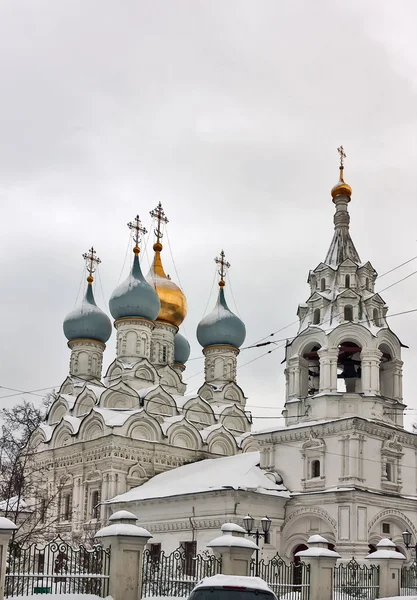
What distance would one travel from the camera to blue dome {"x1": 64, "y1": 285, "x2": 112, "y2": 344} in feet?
118

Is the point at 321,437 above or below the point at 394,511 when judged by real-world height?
above

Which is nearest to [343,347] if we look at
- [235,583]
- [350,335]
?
[350,335]

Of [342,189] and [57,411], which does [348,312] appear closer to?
[342,189]

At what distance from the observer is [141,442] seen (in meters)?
30.7

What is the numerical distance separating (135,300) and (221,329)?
16.3 feet

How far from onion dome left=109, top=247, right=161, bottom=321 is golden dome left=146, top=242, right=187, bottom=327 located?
256 cm

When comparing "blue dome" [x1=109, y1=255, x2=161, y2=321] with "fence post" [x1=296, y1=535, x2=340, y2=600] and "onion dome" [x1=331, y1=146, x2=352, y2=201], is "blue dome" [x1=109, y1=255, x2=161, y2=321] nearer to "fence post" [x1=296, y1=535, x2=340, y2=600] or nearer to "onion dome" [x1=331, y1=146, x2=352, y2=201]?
"onion dome" [x1=331, y1=146, x2=352, y2=201]

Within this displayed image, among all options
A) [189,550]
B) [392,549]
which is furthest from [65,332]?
[392,549]

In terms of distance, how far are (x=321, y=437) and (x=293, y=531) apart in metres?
3.05

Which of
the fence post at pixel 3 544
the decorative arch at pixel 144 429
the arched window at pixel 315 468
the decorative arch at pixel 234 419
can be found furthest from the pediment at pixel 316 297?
the fence post at pixel 3 544

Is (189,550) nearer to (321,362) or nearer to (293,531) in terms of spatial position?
(293,531)

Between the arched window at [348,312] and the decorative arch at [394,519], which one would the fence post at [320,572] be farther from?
the arched window at [348,312]

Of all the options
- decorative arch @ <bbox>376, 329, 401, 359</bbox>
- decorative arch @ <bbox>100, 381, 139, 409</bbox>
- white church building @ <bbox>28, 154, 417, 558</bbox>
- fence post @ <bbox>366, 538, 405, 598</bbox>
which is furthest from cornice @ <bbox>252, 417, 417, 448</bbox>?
decorative arch @ <bbox>100, 381, 139, 409</bbox>

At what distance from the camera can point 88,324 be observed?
118ft
